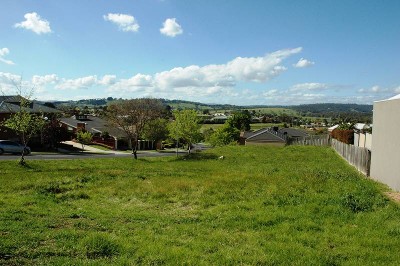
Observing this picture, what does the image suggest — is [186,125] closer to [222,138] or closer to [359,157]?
[359,157]

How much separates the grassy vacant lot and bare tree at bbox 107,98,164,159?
23.8 metres

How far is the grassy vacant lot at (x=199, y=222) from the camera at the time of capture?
7.66m

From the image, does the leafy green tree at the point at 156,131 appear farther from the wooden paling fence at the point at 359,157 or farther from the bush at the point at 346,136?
the wooden paling fence at the point at 359,157

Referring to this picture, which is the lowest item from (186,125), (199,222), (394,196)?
(199,222)

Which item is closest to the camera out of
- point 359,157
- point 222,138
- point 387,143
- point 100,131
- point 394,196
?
point 394,196

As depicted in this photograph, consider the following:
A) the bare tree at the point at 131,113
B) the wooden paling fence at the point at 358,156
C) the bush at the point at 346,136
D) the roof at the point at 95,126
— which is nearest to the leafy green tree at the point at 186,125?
the bare tree at the point at 131,113

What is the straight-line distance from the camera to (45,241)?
27.2 feet

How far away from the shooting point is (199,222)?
10.6m

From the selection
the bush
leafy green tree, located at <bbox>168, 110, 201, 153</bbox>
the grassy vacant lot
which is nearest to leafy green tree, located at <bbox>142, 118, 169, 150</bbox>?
leafy green tree, located at <bbox>168, 110, 201, 153</bbox>

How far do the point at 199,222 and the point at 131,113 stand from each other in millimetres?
32155

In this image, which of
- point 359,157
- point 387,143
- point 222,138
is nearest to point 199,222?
point 387,143

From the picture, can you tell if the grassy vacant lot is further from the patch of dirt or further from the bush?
the bush

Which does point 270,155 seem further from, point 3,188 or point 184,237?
point 184,237

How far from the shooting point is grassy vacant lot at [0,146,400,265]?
7.66 metres
